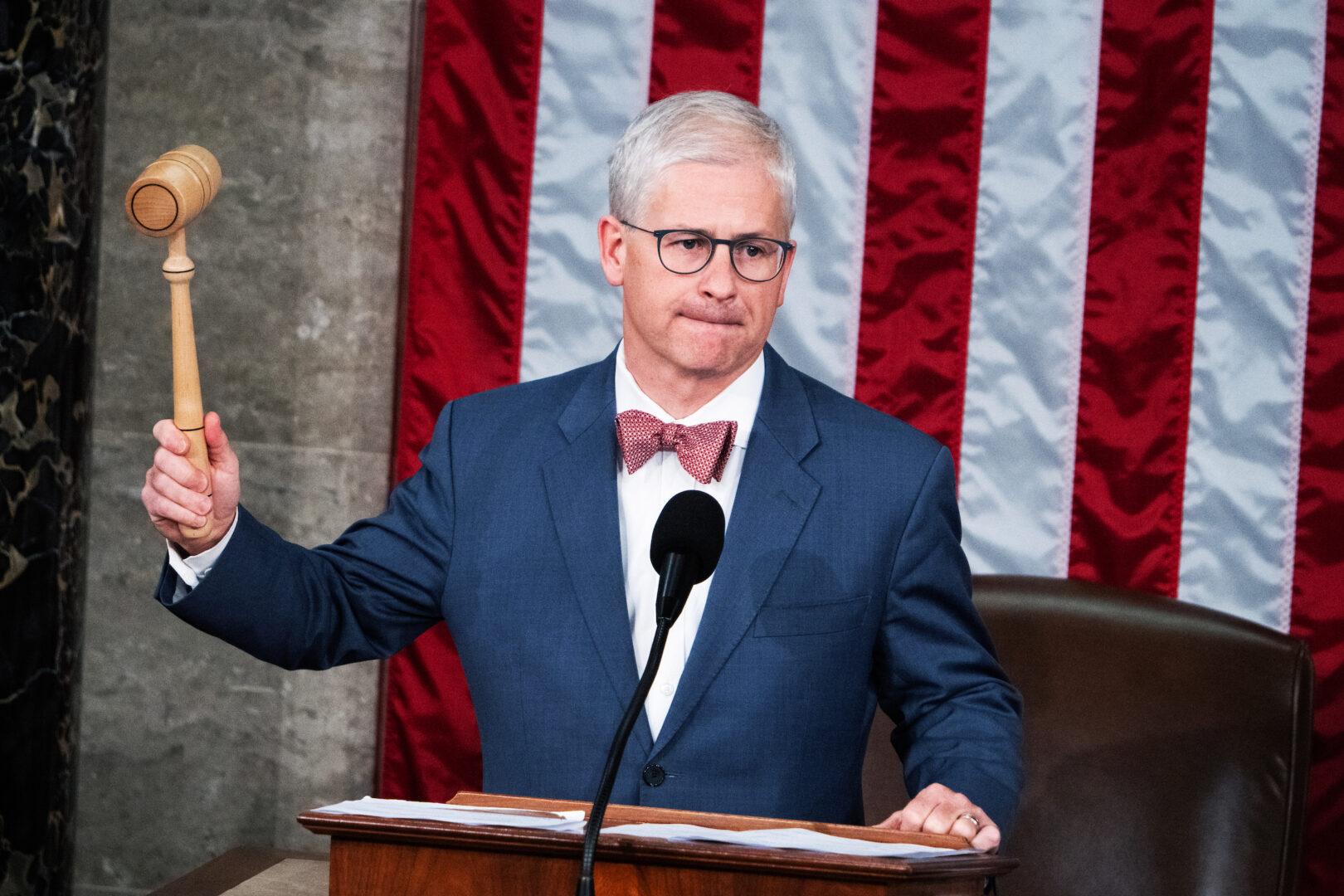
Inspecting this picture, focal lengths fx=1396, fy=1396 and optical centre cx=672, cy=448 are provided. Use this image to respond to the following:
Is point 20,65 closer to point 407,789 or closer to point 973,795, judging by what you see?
point 407,789

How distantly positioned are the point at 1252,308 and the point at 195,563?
2173mm

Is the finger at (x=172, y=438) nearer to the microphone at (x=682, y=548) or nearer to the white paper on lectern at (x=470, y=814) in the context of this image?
the white paper on lectern at (x=470, y=814)

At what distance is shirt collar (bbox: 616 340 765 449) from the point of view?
1971 millimetres

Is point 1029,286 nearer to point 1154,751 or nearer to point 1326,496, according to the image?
point 1326,496

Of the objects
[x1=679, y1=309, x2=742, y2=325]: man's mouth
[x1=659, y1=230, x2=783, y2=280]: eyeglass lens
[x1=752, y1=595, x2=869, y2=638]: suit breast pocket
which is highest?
[x1=659, y1=230, x2=783, y2=280]: eyeglass lens

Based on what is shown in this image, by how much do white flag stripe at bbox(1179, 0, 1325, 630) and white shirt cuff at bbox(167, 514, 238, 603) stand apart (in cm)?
201

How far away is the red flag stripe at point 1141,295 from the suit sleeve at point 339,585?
147 centimetres

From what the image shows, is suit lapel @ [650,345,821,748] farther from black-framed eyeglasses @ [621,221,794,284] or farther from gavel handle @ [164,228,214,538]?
gavel handle @ [164,228,214,538]

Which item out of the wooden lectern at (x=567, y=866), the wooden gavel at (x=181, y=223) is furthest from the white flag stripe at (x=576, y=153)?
the wooden lectern at (x=567, y=866)

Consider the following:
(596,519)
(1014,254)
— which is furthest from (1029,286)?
(596,519)

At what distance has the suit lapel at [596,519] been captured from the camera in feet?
5.70

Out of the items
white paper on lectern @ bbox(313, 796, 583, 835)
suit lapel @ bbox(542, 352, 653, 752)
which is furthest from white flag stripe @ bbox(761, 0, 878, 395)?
white paper on lectern @ bbox(313, 796, 583, 835)

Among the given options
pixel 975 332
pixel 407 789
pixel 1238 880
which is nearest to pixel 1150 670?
pixel 1238 880

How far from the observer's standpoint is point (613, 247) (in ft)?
6.39
